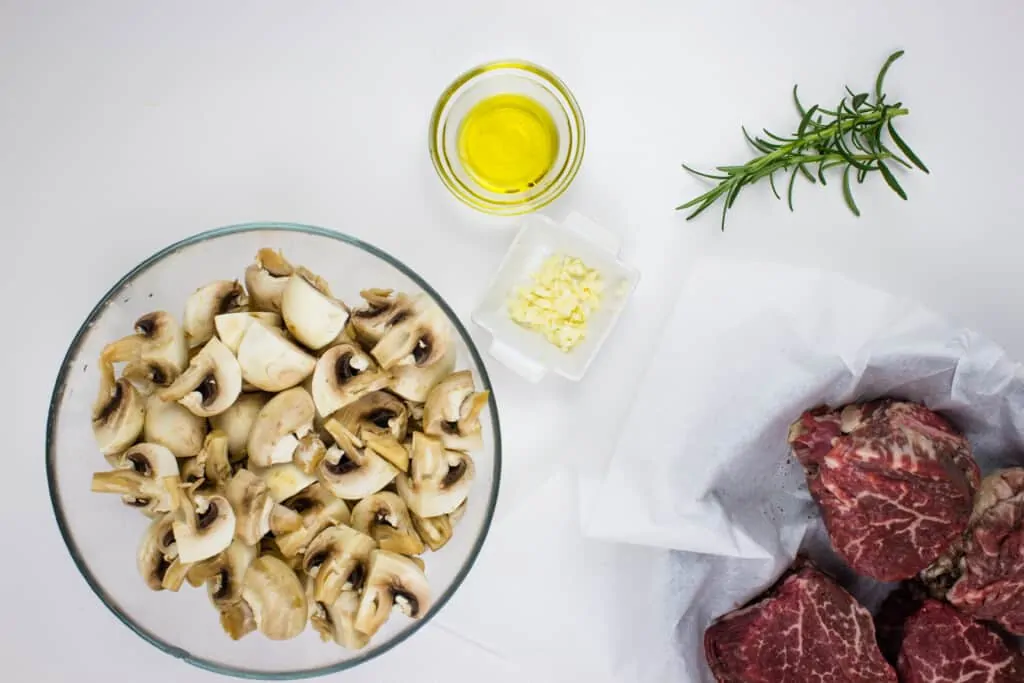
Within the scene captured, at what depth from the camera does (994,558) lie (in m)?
1.22

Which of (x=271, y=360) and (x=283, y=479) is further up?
(x=271, y=360)

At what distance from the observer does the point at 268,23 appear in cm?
128

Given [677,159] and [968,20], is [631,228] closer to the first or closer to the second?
[677,159]

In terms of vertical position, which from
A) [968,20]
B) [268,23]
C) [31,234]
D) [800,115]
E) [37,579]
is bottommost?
[37,579]

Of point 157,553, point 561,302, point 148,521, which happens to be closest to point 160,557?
point 157,553

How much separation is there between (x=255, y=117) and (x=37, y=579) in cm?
73

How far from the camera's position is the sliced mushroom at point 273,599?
3.28 ft

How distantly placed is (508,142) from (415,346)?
1.31ft

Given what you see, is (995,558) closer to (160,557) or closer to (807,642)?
(807,642)

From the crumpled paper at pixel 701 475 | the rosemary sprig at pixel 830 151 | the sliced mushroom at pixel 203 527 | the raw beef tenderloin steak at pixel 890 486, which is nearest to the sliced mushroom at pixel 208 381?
the sliced mushroom at pixel 203 527

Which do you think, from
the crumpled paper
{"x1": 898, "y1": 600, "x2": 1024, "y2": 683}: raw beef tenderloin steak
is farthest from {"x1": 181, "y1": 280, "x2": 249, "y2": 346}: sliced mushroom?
{"x1": 898, "y1": 600, "x2": 1024, "y2": 683}: raw beef tenderloin steak

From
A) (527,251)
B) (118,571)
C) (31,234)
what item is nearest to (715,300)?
(527,251)

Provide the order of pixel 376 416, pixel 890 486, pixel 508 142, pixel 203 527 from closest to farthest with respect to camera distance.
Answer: pixel 203 527, pixel 376 416, pixel 890 486, pixel 508 142

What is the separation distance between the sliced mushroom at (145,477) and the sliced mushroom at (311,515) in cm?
13
